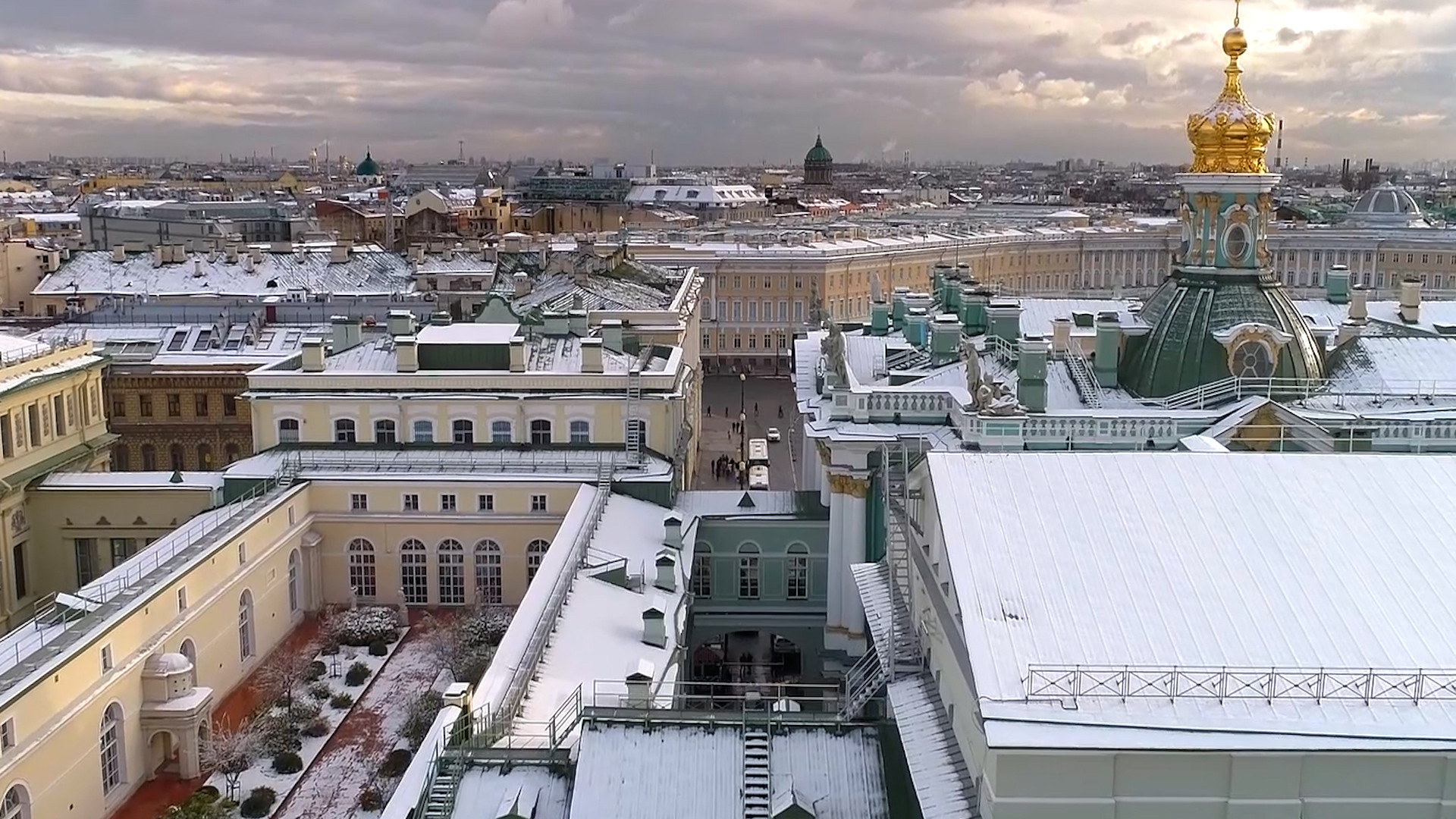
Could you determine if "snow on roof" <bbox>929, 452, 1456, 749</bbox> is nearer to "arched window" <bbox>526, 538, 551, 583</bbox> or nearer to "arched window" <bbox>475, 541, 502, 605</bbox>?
"arched window" <bbox>526, 538, 551, 583</bbox>

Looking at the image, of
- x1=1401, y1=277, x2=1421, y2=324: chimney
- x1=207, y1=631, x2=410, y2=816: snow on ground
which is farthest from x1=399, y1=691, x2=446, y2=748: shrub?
x1=1401, y1=277, x2=1421, y2=324: chimney

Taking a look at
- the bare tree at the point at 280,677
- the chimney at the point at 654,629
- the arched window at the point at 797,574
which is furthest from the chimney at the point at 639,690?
the arched window at the point at 797,574

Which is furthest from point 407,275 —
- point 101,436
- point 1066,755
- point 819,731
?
point 1066,755

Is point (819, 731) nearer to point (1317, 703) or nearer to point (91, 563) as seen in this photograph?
point (1317, 703)

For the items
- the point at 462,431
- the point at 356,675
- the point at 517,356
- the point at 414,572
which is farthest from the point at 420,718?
the point at 517,356

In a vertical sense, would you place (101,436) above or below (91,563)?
above
